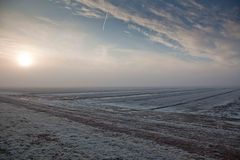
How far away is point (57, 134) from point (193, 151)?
7.64 metres

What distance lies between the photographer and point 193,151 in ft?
33.0

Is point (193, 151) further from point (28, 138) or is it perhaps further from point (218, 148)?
point (28, 138)

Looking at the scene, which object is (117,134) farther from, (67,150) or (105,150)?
(67,150)

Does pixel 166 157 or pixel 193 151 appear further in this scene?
pixel 193 151

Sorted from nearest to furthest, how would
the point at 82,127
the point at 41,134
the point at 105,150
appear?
the point at 105,150 → the point at 41,134 → the point at 82,127

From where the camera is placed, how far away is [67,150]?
9.78m

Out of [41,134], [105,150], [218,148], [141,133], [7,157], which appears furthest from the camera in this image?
[141,133]

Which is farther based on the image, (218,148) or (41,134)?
(41,134)

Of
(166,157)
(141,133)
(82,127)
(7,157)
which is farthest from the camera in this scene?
(82,127)

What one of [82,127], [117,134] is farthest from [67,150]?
[82,127]

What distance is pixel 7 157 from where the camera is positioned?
28.2 feet

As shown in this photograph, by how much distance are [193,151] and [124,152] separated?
3257 mm

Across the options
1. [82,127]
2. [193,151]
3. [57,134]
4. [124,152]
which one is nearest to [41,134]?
[57,134]

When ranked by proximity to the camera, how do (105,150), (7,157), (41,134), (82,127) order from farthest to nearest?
(82,127) → (41,134) → (105,150) → (7,157)
